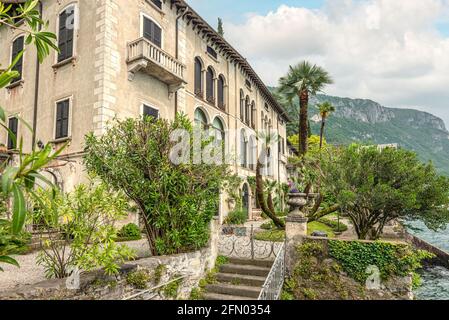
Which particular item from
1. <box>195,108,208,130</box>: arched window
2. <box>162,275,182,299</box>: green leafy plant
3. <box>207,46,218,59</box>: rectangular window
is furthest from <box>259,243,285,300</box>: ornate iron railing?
<box>207,46,218,59</box>: rectangular window

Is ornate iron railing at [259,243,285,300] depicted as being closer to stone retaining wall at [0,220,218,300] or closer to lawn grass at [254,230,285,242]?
stone retaining wall at [0,220,218,300]

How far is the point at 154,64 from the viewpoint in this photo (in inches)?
564

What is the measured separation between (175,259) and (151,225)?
1288 mm

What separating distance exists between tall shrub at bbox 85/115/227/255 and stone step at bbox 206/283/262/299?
1409 mm

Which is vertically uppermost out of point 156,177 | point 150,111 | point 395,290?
point 150,111

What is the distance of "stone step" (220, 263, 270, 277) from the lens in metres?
9.29

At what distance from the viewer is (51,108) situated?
1466cm

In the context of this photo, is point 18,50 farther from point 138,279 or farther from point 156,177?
point 138,279

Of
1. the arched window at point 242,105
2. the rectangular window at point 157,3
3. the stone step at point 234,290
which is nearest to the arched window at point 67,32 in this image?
the rectangular window at point 157,3

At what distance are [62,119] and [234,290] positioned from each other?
1106 centimetres

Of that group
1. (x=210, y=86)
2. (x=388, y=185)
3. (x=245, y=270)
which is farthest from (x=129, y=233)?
(x=210, y=86)
